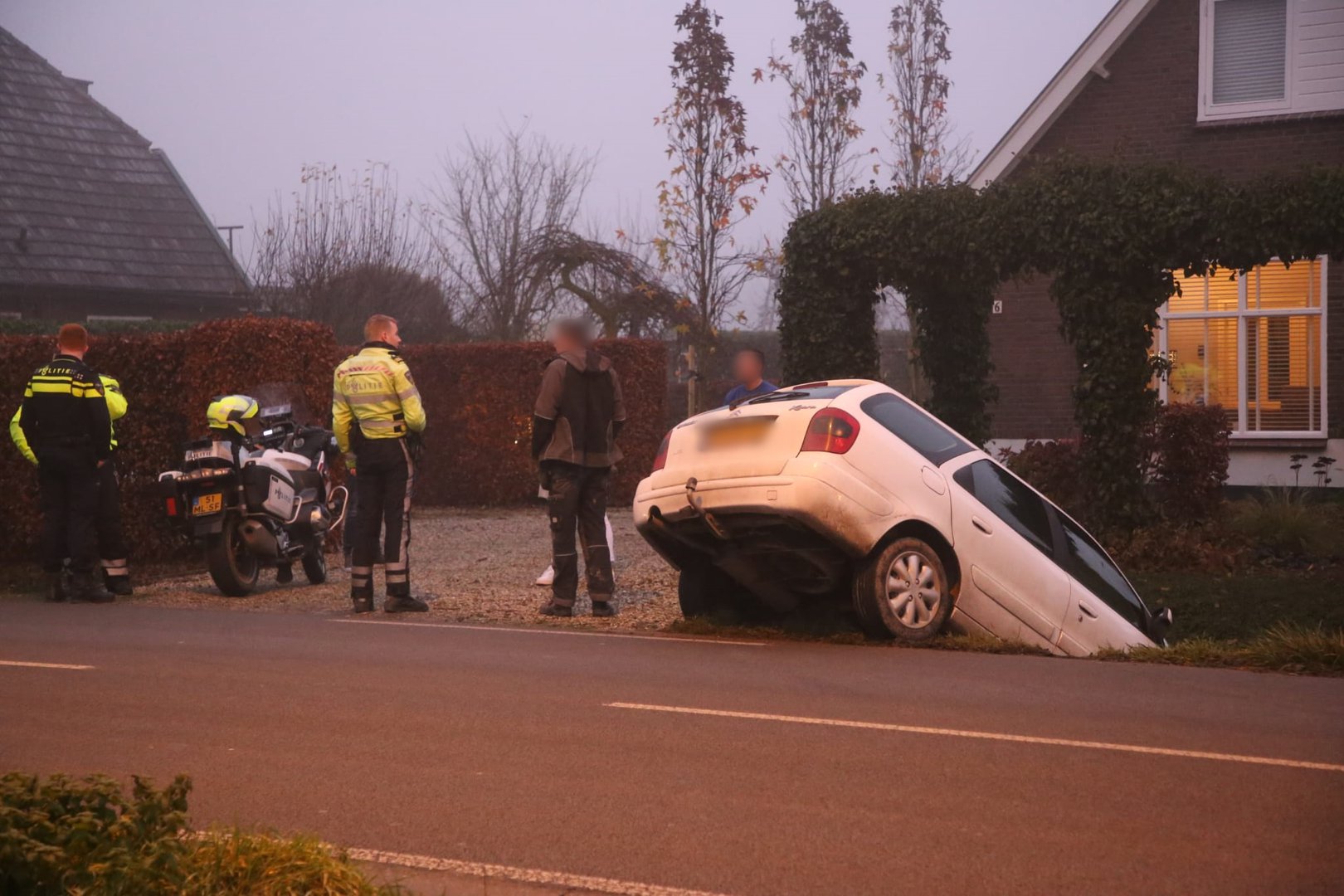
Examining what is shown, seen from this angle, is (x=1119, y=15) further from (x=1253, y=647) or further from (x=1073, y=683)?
(x=1073, y=683)

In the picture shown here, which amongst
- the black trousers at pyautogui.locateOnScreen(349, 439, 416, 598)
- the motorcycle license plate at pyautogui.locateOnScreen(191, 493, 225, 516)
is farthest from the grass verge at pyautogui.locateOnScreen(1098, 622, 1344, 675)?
the motorcycle license plate at pyautogui.locateOnScreen(191, 493, 225, 516)

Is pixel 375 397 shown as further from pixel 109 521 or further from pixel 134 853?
pixel 134 853

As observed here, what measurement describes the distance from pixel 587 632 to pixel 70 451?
528cm

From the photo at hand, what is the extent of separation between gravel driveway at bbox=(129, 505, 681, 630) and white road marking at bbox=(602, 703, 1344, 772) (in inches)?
143

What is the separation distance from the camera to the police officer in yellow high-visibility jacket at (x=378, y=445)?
37.3 ft

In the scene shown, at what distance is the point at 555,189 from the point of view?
35.1 meters

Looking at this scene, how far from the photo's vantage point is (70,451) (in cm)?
1268

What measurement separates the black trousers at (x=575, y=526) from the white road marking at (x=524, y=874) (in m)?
6.26

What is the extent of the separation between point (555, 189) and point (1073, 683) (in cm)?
2860

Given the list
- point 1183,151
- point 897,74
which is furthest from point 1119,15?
point 897,74

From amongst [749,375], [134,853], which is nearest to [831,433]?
[749,375]

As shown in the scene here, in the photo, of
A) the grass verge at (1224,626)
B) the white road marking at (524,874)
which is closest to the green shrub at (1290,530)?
the grass verge at (1224,626)

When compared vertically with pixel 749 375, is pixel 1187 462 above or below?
below

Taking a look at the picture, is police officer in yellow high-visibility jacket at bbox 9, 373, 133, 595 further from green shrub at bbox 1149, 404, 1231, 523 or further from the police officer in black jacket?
green shrub at bbox 1149, 404, 1231, 523
